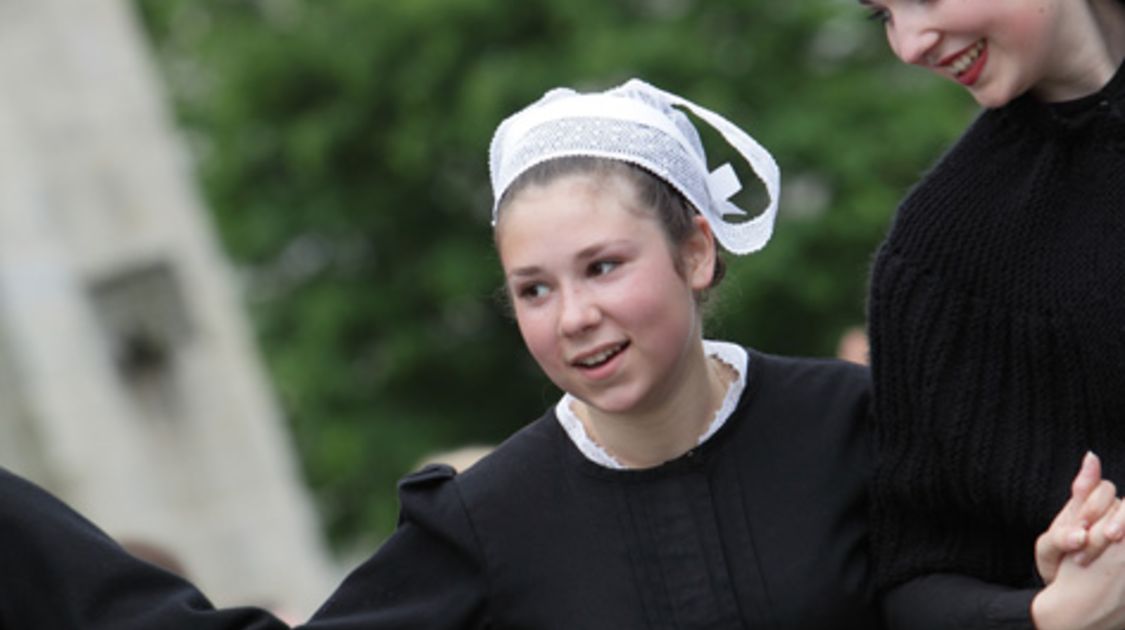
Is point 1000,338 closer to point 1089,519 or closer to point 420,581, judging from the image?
point 1089,519

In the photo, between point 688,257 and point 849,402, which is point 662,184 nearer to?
point 688,257

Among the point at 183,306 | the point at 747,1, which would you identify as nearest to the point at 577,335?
the point at 183,306

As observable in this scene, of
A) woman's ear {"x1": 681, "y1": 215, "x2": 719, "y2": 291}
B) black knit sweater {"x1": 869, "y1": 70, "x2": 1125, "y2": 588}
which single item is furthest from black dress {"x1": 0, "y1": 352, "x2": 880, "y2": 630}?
woman's ear {"x1": 681, "y1": 215, "x2": 719, "y2": 291}

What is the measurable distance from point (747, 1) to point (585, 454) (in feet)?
49.7

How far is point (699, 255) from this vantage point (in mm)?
4551

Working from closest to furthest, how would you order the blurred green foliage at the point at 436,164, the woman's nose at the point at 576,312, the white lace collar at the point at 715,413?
the woman's nose at the point at 576,312 < the white lace collar at the point at 715,413 < the blurred green foliage at the point at 436,164

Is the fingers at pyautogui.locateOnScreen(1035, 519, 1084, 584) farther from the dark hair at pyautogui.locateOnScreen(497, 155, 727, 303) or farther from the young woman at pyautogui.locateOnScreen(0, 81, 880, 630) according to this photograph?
the dark hair at pyautogui.locateOnScreen(497, 155, 727, 303)

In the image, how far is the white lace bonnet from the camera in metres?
4.50

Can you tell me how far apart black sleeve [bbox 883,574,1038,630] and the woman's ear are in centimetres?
58

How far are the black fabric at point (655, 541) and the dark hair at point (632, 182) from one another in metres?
0.35

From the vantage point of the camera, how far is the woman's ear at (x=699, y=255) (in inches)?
178

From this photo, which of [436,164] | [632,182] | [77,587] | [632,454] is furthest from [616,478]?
[436,164]

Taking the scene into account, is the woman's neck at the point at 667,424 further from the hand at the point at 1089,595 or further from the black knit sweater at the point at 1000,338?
the hand at the point at 1089,595

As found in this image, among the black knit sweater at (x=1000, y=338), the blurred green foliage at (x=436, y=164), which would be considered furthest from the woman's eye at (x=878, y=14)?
the blurred green foliage at (x=436, y=164)
